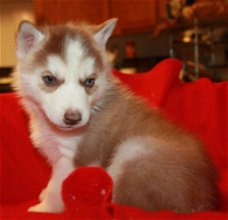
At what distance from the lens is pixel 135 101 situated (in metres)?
1.85

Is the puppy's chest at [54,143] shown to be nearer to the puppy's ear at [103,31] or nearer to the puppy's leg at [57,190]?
the puppy's leg at [57,190]

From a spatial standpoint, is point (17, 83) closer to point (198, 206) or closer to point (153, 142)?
point (153, 142)

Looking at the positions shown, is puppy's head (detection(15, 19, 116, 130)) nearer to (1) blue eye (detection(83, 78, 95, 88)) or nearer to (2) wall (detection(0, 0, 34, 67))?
(1) blue eye (detection(83, 78, 95, 88))

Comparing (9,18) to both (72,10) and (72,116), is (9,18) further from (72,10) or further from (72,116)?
(72,116)

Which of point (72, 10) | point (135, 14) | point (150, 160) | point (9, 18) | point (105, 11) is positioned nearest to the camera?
point (150, 160)

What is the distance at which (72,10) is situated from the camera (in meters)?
5.84

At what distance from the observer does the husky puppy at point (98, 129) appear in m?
1.42

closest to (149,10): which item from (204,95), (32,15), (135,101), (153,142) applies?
(32,15)

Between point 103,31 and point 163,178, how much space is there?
0.75 metres

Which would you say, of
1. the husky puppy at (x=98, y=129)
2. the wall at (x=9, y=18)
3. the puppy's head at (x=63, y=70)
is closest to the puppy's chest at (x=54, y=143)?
the husky puppy at (x=98, y=129)

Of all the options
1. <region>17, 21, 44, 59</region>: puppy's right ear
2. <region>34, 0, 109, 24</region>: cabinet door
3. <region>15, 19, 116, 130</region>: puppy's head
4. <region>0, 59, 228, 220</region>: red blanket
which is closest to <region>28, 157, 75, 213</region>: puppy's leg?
<region>0, 59, 228, 220</region>: red blanket

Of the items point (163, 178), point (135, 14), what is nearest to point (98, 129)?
point (163, 178)

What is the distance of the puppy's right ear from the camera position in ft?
5.26

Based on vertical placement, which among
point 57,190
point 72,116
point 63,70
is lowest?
point 57,190
